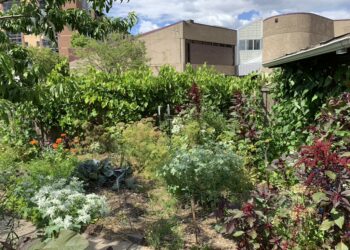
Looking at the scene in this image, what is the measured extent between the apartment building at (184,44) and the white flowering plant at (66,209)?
114 feet

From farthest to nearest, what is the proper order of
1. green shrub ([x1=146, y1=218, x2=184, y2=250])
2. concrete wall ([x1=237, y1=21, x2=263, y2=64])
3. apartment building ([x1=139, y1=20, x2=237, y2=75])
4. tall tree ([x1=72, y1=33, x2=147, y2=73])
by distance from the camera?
concrete wall ([x1=237, y1=21, x2=263, y2=64]) < apartment building ([x1=139, y1=20, x2=237, y2=75]) < tall tree ([x1=72, y1=33, x2=147, y2=73]) < green shrub ([x1=146, y1=218, x2=184, y2=250])

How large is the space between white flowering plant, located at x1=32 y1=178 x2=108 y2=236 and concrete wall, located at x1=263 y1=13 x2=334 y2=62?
3930 cm

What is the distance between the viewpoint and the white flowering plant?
3.53 m

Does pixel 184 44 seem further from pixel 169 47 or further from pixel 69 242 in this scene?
pixel 69 242

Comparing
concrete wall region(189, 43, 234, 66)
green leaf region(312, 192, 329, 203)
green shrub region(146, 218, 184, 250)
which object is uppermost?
concrete wall region(189, 43, 234, 66)

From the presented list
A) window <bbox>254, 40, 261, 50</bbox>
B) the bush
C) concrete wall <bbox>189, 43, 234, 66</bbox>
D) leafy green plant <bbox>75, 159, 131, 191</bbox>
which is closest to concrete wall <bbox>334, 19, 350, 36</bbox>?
window <bbox>254, 40, 261, 50</bbox>

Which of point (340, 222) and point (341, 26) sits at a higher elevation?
point (341, 26)

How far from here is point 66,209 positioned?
12.0 ft

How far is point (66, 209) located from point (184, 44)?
127ft

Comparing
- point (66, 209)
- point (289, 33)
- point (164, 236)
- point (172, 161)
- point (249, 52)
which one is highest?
point (289, 33)

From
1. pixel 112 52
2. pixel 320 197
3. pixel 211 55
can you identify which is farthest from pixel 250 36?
pixel 320 197

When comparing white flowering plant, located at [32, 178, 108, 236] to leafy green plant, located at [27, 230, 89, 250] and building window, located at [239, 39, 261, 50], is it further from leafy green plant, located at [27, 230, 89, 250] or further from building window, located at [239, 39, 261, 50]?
building window, located at [239, 39, 261, 50]

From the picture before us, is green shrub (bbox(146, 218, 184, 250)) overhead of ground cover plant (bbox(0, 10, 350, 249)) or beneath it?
beneath

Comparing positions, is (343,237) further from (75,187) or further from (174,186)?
(75,187)
